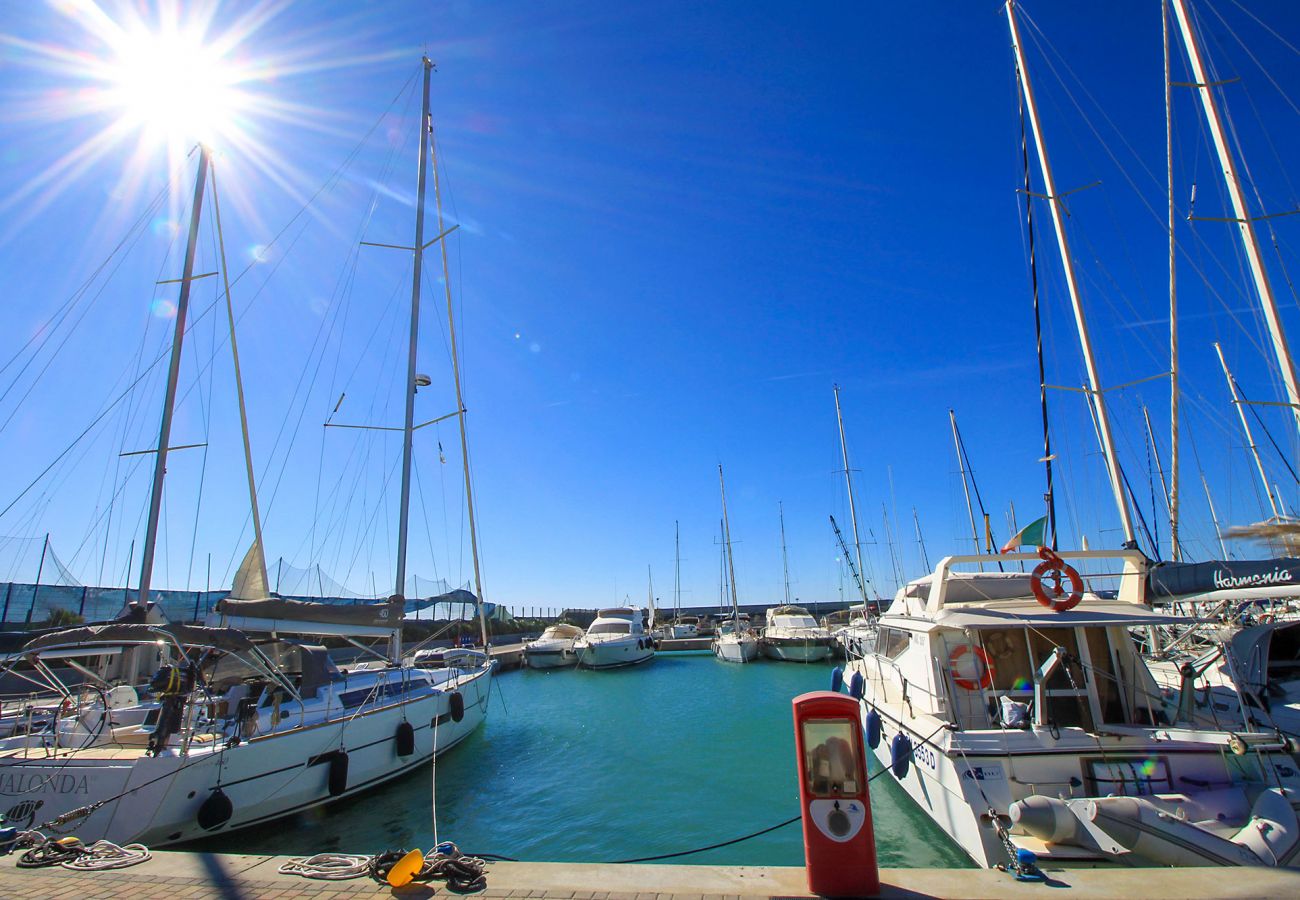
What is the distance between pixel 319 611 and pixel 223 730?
3366 mm

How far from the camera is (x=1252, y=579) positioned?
10.8 m

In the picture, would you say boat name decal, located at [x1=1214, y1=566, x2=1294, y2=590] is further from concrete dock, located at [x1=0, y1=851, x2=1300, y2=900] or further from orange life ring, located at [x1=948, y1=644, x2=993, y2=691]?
concrete dock, located at [x1=0, y1=851, x2=1300, y2=900]

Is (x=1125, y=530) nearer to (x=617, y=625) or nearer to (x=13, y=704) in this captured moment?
(x=13, y=704)

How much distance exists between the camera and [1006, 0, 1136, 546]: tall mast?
14.3 m

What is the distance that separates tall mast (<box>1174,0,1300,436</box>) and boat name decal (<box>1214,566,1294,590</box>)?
2827 millimetres

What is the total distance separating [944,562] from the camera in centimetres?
1146

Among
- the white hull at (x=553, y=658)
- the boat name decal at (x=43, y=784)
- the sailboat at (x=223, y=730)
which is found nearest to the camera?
the boat name decal at (x=43, y=784)

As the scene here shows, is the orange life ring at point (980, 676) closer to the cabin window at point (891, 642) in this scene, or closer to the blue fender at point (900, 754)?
the blue fender at point (900, 754)

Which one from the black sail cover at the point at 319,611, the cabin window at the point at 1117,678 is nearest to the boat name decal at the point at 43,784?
the black sail cover at the point at 319,611

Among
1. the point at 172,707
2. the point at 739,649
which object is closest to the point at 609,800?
the point at 172,707

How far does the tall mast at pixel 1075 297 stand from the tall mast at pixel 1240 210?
3434mm

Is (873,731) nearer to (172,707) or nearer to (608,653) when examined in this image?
(172,707)

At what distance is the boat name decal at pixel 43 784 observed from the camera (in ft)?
30.4

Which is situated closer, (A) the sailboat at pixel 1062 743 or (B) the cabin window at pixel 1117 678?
(A) the sailboat at pixel 1062 743
